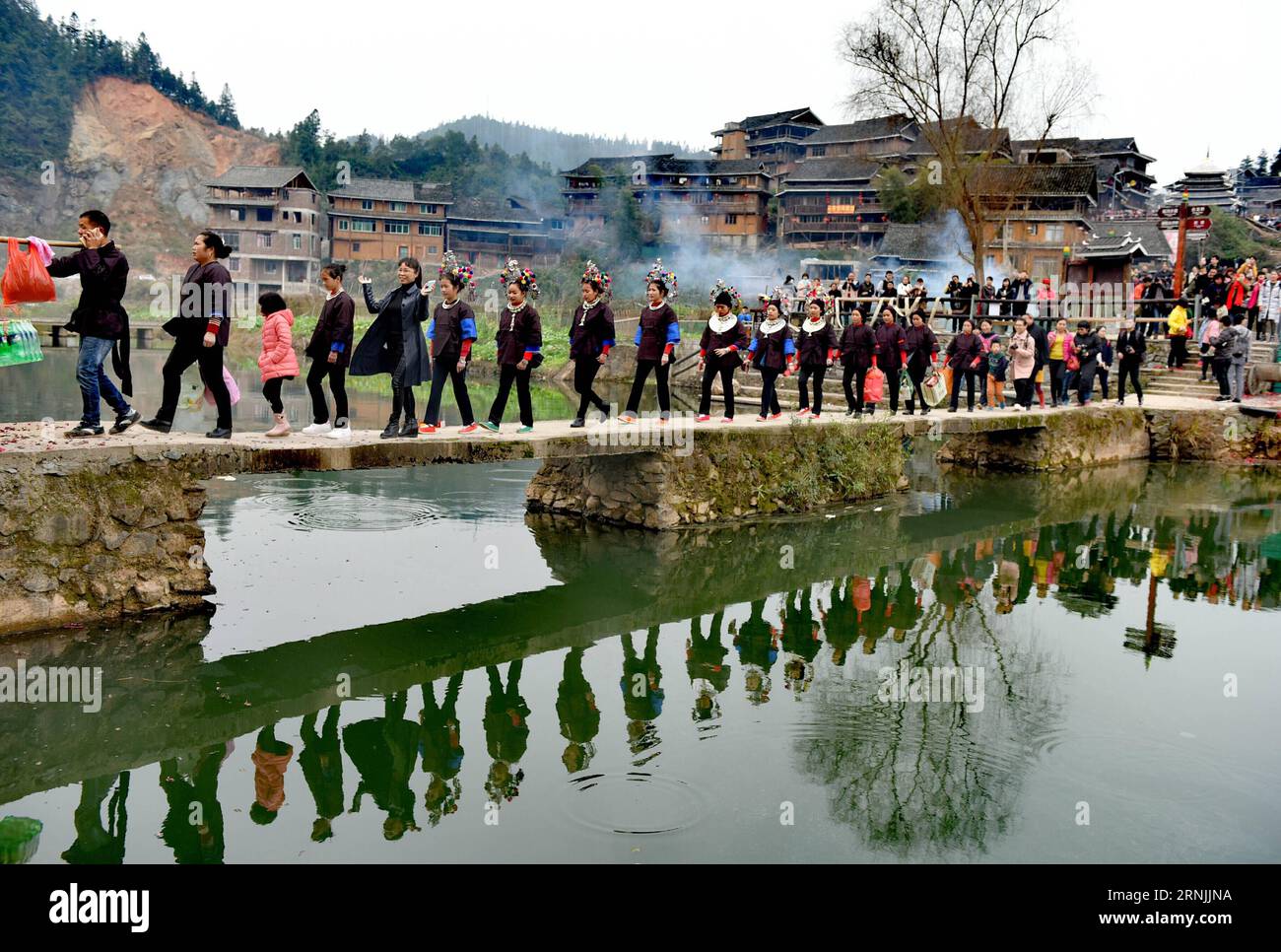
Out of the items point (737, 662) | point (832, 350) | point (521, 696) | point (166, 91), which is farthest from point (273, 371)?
point (166, 91)

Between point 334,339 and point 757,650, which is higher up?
point 334,339

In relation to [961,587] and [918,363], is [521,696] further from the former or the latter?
[918,363]

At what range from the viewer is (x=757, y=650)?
9.84 meters

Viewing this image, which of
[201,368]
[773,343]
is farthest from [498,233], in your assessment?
[201,368]

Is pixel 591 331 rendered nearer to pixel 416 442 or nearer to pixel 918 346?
pixel 416 442

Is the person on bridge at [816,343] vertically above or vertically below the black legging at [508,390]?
above

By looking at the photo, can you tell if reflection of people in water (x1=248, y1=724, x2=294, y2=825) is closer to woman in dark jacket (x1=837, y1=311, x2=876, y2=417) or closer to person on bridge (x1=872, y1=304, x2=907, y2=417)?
woman in dark jacket (x1=837, y1=311, x2=876, y2=417)

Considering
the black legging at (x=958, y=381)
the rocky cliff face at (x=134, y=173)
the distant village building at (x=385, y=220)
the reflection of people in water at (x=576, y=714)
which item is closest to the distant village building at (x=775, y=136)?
the distant village building at (x=385, y=220)

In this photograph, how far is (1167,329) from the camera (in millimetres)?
25938

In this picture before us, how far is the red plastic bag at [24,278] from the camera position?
860 centimetres

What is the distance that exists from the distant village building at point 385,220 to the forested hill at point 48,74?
2600 cm

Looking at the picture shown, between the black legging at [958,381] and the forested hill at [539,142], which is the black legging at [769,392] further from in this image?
the forested hill at [539,142]

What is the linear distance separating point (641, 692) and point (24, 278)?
18.5ft
